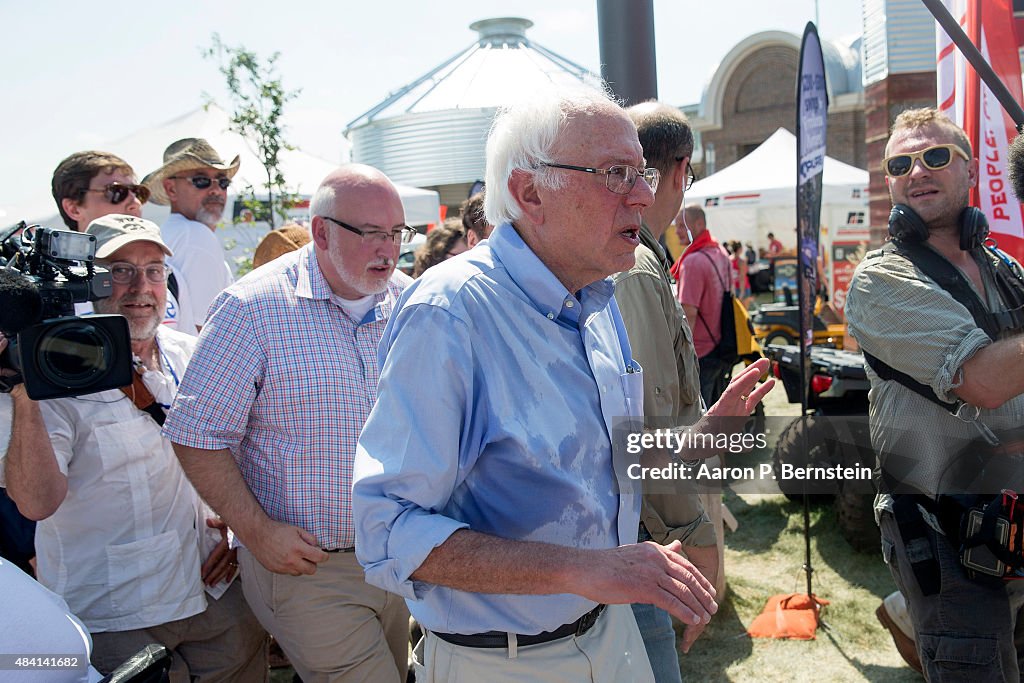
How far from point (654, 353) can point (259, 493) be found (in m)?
1.33

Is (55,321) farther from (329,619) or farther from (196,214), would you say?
(196,214)

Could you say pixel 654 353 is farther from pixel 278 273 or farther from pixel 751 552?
pixel 751 552

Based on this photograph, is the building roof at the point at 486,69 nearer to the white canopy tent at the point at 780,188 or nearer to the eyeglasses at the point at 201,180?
the white canopy tent at the point at 780,188

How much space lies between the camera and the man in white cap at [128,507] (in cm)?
236

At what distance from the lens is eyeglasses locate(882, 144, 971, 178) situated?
2752mm

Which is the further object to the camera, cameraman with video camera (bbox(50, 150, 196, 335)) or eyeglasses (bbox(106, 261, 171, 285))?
cameraman with video camera (bbox(50, 150, 196, 335))

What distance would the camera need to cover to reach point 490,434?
5.18 feet

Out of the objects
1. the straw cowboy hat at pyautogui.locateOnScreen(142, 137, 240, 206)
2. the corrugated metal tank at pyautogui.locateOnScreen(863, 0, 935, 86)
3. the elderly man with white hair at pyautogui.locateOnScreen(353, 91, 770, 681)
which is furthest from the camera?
the corrugated metal tank at pyautogui.locateOnScreen(863, 0, 935, 86)

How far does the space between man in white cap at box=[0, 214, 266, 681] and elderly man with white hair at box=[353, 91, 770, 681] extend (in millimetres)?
1220

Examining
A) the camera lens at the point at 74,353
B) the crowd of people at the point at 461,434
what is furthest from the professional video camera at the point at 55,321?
the crowd of people at the point at 461,434

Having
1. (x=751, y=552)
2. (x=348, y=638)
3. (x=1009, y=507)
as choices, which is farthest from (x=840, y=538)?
(x=348, y=638)

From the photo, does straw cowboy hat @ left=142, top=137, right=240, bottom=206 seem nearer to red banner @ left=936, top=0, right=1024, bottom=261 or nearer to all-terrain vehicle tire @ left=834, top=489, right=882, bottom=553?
red banner @ left=936, top=0, right=1024, bottom=261

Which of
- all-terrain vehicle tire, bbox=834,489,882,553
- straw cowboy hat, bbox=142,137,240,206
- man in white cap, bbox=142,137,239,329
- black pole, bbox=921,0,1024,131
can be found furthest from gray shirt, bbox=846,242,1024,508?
straw cowboy hat, bbox=142,137,240,206

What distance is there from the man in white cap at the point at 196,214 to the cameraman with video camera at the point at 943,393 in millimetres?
3393
